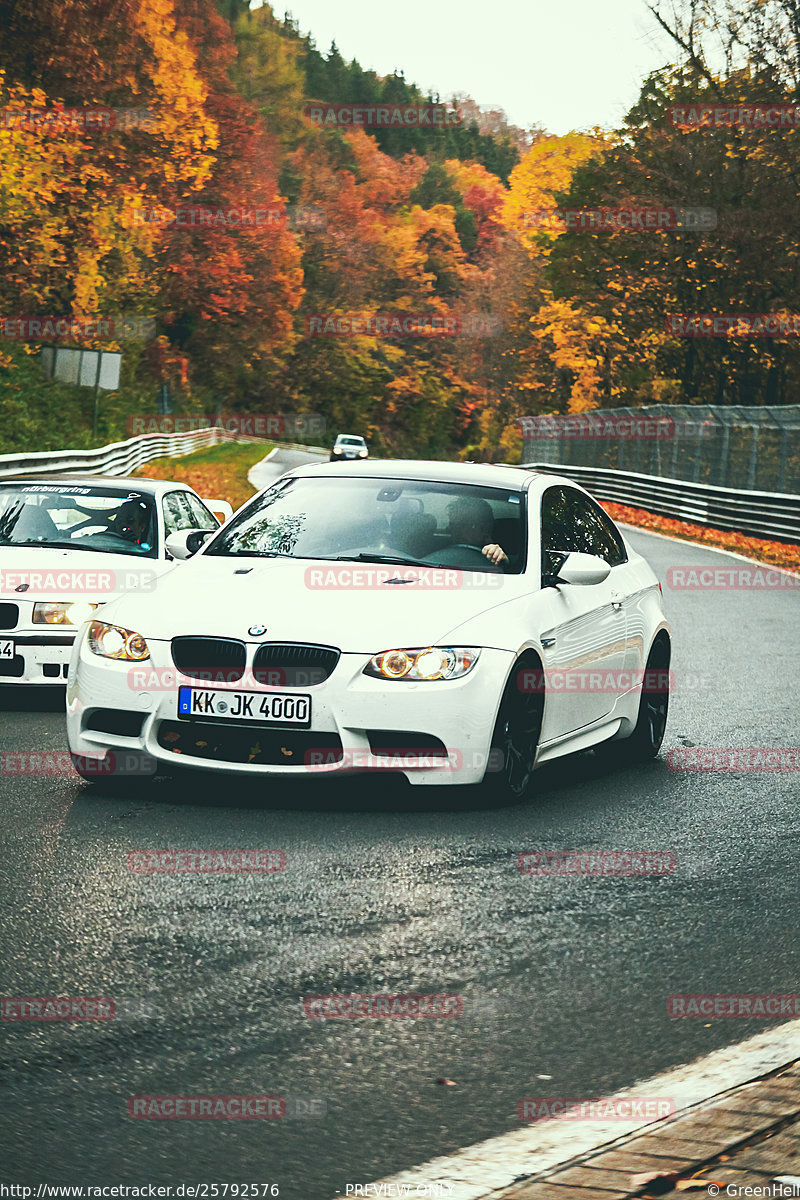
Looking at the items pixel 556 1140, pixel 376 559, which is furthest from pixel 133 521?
pixel 556 1140

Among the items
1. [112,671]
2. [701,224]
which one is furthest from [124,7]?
[112,671]

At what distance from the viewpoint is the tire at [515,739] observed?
7316 millimetres

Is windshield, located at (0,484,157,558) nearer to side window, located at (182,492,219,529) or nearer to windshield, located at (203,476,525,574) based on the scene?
side window, located at (182,492,219,529)

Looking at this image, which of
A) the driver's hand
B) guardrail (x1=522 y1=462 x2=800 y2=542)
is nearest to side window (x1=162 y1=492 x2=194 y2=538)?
the driver's hand

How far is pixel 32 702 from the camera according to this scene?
10.9 metres

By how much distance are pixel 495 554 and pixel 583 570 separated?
1.56ft

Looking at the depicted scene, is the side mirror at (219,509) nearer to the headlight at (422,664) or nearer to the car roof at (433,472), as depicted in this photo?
the car roof at (433,472)

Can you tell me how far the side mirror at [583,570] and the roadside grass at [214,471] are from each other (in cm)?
2783

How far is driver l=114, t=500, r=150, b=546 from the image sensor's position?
11648 mm

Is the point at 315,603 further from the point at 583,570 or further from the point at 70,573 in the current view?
the point at 70,573

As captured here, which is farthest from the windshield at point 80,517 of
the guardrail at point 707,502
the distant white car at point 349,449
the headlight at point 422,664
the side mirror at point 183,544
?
the distant white car at point 349,449

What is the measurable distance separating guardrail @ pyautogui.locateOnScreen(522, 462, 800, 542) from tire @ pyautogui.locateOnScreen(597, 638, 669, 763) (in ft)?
65.6

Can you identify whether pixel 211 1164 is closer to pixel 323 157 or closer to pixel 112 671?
pixel 112 671

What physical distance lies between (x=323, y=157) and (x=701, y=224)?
2677 inches
